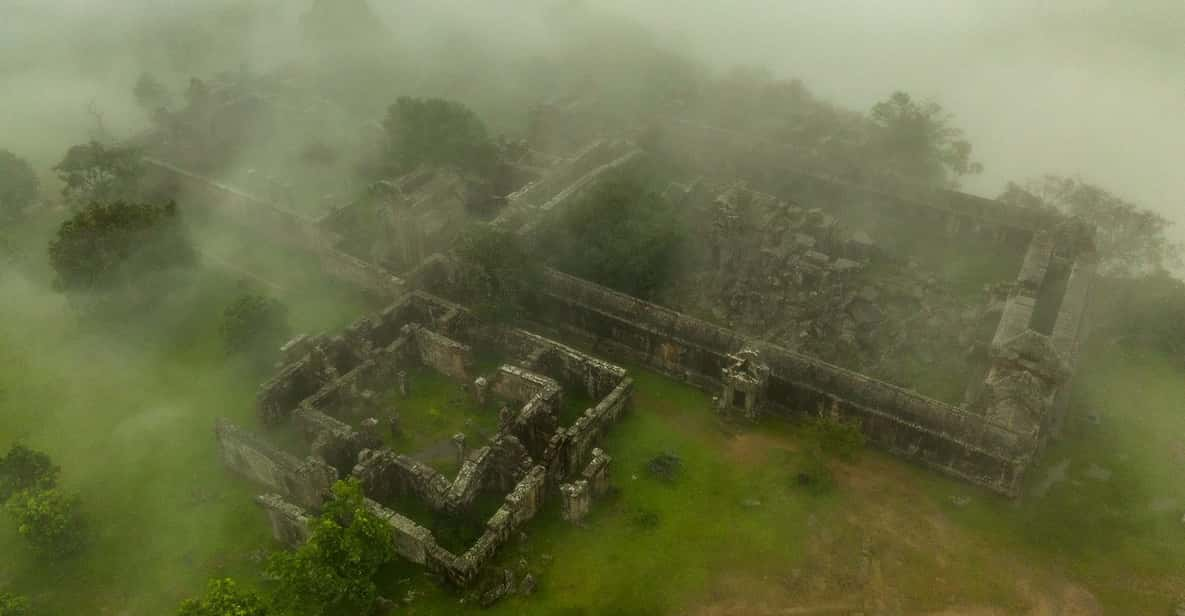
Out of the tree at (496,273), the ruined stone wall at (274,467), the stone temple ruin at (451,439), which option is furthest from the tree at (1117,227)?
the ruined stone wall at (274,467)

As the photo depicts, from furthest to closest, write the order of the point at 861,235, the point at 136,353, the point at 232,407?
the point at 861,235, the point at 136,353, the point at 232,407

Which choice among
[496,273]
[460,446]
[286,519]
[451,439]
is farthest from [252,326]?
[460,446]

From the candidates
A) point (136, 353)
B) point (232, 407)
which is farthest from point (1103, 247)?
point (136, 353)

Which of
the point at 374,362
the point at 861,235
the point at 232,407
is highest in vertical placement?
the point at 861,235

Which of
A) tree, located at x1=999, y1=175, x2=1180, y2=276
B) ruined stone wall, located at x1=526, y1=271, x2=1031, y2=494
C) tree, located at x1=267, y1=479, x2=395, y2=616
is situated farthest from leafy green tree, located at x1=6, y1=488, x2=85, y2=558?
tree, located at x1=999, y1=175, x2=1180, y2=276

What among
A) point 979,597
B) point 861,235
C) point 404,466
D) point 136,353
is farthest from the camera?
point 861,235

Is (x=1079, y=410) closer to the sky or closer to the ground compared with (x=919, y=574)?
closer to the sky

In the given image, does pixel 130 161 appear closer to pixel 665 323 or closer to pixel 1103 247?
pixel 665 323
